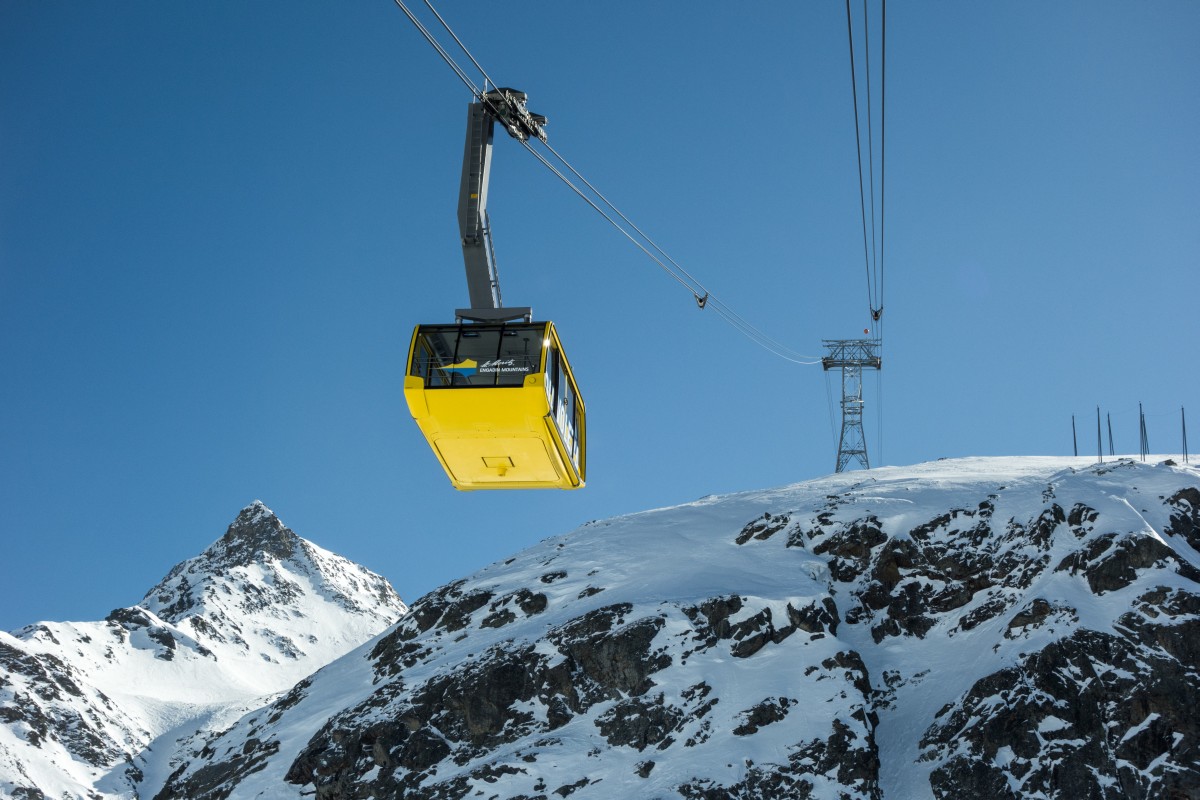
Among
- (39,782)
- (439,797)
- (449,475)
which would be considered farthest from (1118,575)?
(39,782)

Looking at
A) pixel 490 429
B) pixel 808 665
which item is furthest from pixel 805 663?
pixel 490 429

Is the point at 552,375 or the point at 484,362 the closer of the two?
the point at 484,362

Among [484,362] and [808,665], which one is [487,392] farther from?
[808,665]

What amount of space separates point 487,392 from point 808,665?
65.7m

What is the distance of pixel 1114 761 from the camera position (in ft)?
235

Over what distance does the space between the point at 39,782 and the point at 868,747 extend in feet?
400

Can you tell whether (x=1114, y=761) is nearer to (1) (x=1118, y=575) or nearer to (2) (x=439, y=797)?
(1) (x=1118, y=575)

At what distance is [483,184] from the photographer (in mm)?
22188

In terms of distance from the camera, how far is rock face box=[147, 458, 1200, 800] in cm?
7412

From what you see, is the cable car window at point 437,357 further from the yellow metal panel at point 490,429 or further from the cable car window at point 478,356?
the yellow metal panel at point 490,429

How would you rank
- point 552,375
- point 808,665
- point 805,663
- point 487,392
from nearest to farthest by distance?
point 487,392 → point 552,375 → point 808,665 → point 805,663

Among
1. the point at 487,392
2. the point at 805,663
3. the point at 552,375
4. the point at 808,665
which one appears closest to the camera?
the point at 487,392

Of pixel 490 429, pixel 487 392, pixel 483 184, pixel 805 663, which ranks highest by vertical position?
pixel 483 184

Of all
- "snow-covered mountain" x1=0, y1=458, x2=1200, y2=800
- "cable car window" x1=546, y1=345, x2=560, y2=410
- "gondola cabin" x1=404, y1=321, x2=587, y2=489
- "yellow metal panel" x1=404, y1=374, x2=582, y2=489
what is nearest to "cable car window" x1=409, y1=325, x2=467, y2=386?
"gondola cabin" x1=404, y1=321, x2=587, y2=489
